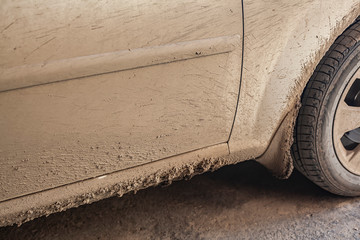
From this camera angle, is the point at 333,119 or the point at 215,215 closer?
the point at 333,119

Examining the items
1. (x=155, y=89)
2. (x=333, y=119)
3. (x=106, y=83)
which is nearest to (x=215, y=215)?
(x=333, y=119)

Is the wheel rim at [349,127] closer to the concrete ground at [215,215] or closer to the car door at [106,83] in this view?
the concrete ground at [215,215]

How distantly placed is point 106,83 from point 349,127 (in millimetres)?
1203

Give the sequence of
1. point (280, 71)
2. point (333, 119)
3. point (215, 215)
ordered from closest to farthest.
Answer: point (280, 71) → point (333, 119) → point (215, 215)

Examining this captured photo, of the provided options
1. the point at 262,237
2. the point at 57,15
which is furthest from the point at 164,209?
the point at 57,15

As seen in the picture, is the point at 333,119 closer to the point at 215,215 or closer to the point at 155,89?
the point at 215,215

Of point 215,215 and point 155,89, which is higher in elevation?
point 155,89

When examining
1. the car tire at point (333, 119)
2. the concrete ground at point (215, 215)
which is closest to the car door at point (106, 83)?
the car tire at point (333, 119)

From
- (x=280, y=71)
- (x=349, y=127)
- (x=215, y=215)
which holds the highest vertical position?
(x=280, y=71)

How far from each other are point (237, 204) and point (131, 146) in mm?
851

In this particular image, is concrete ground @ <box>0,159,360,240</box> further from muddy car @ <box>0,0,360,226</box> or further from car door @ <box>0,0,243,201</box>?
car door @ <box>0,0,243,201</box>

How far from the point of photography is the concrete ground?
2016 millimetres

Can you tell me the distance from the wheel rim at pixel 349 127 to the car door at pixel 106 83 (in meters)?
0.59

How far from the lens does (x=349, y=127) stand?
2029mm
